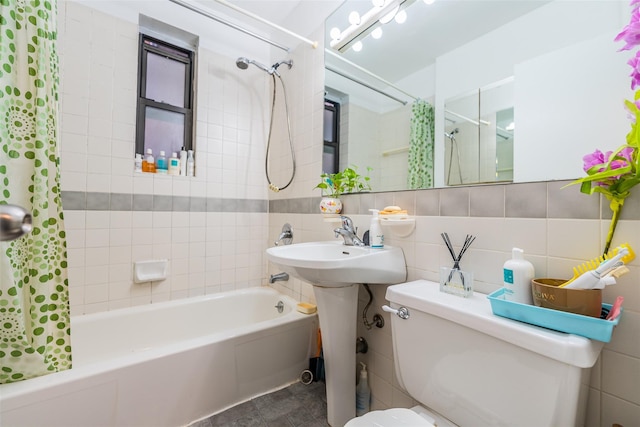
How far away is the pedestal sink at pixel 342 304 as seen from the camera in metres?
1.05

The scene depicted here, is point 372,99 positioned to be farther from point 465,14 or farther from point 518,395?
point 518,395

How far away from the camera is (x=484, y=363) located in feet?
2.29

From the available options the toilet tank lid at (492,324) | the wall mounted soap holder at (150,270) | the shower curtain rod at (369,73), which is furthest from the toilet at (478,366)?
the wall mounted soap holder at (150,270)

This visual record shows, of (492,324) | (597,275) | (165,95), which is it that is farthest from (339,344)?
(165,95)

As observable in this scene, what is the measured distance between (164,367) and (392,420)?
0.96 meters

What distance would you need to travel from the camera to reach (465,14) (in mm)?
1098

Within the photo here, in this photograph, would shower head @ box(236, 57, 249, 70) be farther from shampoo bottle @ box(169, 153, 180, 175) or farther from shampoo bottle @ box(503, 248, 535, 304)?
shampoo bottle @ box(503, 248, 535, 304)

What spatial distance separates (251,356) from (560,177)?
1476mm

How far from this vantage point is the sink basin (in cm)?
96

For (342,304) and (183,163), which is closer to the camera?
(342,304)

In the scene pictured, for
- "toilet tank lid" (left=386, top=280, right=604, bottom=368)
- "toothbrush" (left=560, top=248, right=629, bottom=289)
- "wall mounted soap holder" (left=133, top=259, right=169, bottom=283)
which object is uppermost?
"toothbrush" (left=560, top=248, right=629, bottom=289)

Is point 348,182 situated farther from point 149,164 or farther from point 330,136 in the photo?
point 149,164

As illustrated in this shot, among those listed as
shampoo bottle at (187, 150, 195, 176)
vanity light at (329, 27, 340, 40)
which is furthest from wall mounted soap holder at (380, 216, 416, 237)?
shampoo bottle at (187, 150, 195, 176)

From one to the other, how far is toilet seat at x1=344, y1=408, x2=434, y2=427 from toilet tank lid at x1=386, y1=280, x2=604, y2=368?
0.30m
